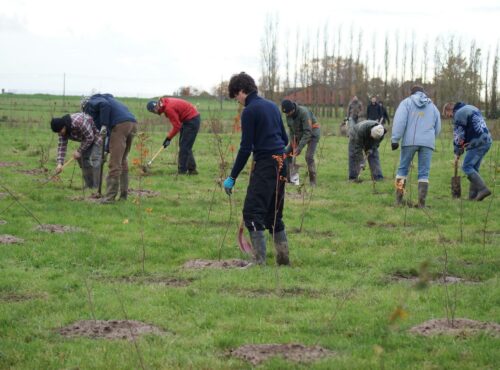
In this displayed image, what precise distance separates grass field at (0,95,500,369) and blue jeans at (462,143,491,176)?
1.97ft

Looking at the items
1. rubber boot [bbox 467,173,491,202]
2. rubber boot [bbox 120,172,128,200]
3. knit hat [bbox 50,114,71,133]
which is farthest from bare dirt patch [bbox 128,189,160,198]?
rubber boot [bbox 467,173,491,202]

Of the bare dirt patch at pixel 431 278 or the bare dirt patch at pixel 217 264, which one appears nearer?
the bare dirt patch at pixel 431 278

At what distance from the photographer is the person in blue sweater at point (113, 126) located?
1148 cm

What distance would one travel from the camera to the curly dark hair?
7613 millimetres

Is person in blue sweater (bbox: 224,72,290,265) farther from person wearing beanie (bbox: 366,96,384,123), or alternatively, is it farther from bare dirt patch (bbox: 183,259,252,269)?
person wearing beanie (bbox: 366,96,384,123)

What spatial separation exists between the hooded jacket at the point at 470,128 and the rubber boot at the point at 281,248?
544 cm

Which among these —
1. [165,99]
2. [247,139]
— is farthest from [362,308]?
[165,99]

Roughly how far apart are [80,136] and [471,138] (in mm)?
6288

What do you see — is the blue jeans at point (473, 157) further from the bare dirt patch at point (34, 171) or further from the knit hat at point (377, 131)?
the bare dirt patch at point (34, 171)

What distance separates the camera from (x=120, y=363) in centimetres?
504

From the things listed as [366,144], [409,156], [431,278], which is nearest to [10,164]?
[366,144]

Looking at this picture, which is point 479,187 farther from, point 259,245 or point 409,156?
point 259,245

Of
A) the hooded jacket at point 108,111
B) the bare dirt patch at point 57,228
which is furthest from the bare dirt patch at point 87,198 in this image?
the bare dirt patch at point 57,228

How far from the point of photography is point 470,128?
12.7m
